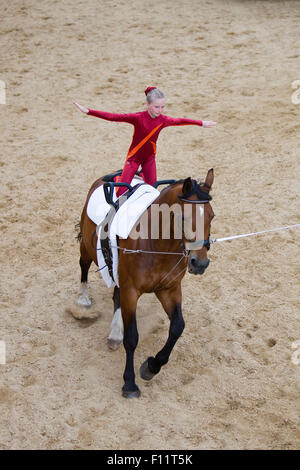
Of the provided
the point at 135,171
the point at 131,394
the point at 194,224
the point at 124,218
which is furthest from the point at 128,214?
the point at 131,394

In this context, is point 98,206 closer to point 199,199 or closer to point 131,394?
point 199,199

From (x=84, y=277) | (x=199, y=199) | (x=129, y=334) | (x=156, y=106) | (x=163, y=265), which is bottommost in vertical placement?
(x=84, y=277)

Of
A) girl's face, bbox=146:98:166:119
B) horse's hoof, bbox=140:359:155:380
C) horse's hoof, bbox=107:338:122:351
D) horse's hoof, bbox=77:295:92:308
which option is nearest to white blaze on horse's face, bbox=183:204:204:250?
girl's face, bbox=146:98:166:119

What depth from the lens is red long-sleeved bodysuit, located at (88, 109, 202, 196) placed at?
4.62 m

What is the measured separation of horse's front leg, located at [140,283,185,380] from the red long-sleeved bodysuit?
3.58ft

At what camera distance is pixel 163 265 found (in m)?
4.18

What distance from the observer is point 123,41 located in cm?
1205

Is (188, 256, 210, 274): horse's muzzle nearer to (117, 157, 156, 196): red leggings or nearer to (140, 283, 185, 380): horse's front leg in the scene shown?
(140, 283, 185, 380): horse's front leg

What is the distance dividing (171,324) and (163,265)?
0.56m

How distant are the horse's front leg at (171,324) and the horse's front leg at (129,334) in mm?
198

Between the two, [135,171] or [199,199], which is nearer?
[199,199]

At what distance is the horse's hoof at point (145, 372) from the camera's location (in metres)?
4.56

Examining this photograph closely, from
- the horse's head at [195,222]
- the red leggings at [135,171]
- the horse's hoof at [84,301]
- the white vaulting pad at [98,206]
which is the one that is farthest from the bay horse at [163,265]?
the horse's hoof at [84,301]

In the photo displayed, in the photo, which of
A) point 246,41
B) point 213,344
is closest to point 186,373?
point 213,344
